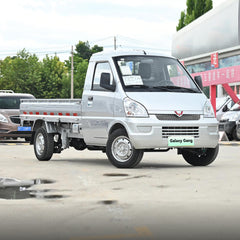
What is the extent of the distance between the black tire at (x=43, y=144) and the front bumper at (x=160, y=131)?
2.64 metres

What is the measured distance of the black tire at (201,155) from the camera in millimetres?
13086

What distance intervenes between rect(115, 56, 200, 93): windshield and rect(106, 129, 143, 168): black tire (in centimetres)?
89

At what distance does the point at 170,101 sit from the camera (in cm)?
1246

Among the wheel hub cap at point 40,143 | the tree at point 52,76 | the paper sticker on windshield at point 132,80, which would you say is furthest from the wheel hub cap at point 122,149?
the tree at point 52,76

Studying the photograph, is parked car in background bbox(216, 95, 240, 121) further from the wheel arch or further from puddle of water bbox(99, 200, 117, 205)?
puddle of water bbox(99, 200, 117, 205)

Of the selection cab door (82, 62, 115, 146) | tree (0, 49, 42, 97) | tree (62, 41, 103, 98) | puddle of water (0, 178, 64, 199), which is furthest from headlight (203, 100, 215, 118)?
tree (62, 41, 103, 98)

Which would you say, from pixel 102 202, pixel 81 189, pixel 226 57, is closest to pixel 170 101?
pixel 81 189

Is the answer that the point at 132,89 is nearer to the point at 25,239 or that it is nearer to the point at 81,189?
the point at 81,189

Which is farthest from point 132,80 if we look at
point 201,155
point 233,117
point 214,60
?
point 214,60

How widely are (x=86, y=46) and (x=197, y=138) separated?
11147 cm

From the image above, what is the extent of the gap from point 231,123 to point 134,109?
1283 centimetres

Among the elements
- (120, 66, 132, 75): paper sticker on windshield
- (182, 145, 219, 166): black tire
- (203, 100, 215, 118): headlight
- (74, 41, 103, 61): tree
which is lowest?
(182, 145, 219, 166): black tire

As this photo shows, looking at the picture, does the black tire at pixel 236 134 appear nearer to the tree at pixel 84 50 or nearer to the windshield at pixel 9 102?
the windshield at pixel 9 102

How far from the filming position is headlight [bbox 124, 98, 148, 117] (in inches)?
481
